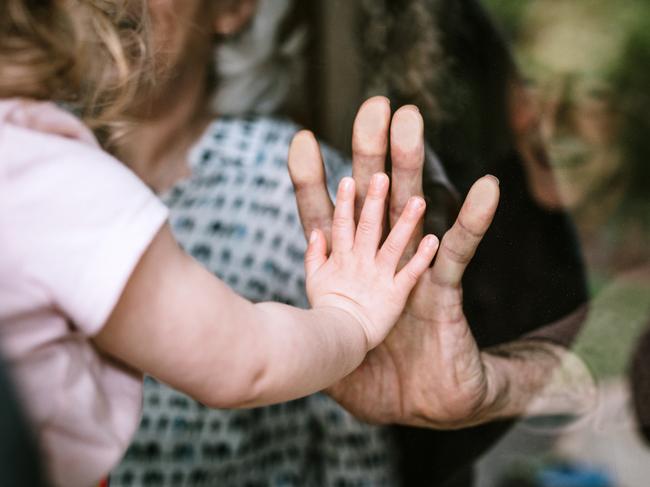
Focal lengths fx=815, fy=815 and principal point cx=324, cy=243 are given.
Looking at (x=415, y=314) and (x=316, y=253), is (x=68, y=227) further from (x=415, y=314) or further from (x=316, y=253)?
(x=415, y=314)

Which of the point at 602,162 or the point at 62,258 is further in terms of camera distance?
the point at 602,162

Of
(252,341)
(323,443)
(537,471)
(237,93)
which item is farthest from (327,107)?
(252,341)

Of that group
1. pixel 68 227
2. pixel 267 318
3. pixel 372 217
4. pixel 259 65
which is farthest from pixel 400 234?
pixel 259 65

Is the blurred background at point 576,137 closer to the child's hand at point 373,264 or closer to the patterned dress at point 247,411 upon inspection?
the child's hand at point 373,264

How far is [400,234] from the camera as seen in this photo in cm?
72

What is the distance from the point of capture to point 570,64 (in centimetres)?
93

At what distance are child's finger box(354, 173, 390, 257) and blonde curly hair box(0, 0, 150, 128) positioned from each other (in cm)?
24

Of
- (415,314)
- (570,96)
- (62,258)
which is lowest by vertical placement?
(415,314)

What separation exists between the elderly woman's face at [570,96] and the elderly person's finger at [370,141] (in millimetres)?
233

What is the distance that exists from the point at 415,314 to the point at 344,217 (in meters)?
0.14

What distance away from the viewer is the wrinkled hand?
2.39 feet

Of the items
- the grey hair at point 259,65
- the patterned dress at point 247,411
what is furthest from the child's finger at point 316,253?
the grey hair at point 259,65

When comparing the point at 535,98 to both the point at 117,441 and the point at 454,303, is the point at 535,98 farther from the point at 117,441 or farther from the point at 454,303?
the point at 117,441

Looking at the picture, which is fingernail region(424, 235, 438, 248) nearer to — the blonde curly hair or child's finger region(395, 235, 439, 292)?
child's finger region(395, 235, 439, 292)
